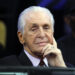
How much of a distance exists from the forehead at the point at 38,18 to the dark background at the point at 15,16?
0.13 metres

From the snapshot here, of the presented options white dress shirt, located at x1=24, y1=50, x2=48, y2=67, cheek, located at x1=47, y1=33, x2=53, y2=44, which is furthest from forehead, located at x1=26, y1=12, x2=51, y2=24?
white dress shirt, located at x1=24, y1=50, x2=48, y2=67

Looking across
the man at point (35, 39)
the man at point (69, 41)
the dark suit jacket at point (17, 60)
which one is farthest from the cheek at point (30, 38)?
the man at point (69, 41)

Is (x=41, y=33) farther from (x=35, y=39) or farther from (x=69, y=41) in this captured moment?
(x=69, y=41)

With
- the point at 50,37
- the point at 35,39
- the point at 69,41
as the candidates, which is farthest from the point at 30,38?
the point at 69,41

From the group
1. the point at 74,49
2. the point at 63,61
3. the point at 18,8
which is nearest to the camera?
the point at 63,61

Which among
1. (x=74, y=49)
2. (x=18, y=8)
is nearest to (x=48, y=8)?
(x=18, y=8)

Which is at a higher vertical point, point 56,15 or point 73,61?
point 56,15

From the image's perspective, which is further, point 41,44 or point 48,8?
point 48,8

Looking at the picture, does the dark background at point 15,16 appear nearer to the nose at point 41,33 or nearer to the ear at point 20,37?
the ear at point 20,37

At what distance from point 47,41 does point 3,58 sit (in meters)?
0.40

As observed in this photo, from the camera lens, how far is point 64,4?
2.89m

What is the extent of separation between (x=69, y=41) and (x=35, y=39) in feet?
1.45

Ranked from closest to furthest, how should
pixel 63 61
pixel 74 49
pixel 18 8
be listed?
1. pixel 63 61
2. pixel 18 8
3. pixel 74 49

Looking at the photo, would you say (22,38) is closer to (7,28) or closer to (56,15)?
(7,28)
